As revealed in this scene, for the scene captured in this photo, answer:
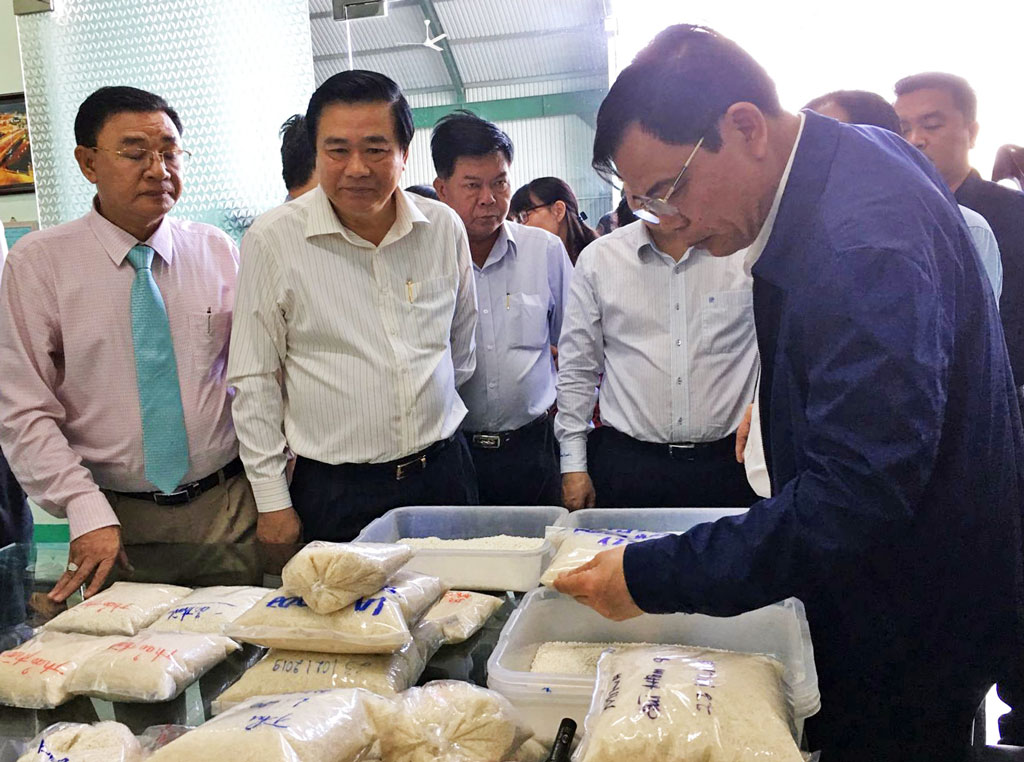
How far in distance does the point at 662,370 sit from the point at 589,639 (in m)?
1.00

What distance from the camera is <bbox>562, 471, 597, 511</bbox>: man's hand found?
2102 mm

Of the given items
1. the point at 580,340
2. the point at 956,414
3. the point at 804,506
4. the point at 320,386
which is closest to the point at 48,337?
the point at 320,386

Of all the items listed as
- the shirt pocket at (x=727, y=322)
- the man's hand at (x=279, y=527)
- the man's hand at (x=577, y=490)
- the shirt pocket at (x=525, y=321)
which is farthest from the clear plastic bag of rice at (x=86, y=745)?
the shirt pocket at (x=525, y=321)

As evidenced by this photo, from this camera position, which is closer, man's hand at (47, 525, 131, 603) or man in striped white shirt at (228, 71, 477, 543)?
man's hand at (47, 525, 131, 603)

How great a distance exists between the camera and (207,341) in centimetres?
199

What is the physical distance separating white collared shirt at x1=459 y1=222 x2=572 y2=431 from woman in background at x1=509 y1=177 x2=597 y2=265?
2.26ft

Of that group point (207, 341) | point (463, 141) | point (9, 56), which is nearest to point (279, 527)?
point (207, 341)

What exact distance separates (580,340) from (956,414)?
1.32m

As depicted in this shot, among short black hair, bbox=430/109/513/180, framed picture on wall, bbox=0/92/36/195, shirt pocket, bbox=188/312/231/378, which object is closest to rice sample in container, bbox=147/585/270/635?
shirt pocket, bbox=188/312/231/378

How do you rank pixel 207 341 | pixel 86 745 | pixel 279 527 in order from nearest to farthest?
1. pixel 86 745
2. pixel 279 527
3. pixel 207 341

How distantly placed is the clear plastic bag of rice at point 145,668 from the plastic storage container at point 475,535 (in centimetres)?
38

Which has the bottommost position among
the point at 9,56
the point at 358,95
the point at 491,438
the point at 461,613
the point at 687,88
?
the point at 491,438

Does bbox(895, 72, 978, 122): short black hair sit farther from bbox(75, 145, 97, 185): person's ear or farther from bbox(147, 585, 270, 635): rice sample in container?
bbox(147, 585, 270, 635): rice sample in container

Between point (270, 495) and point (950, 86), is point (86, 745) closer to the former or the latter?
point (270, 495)
